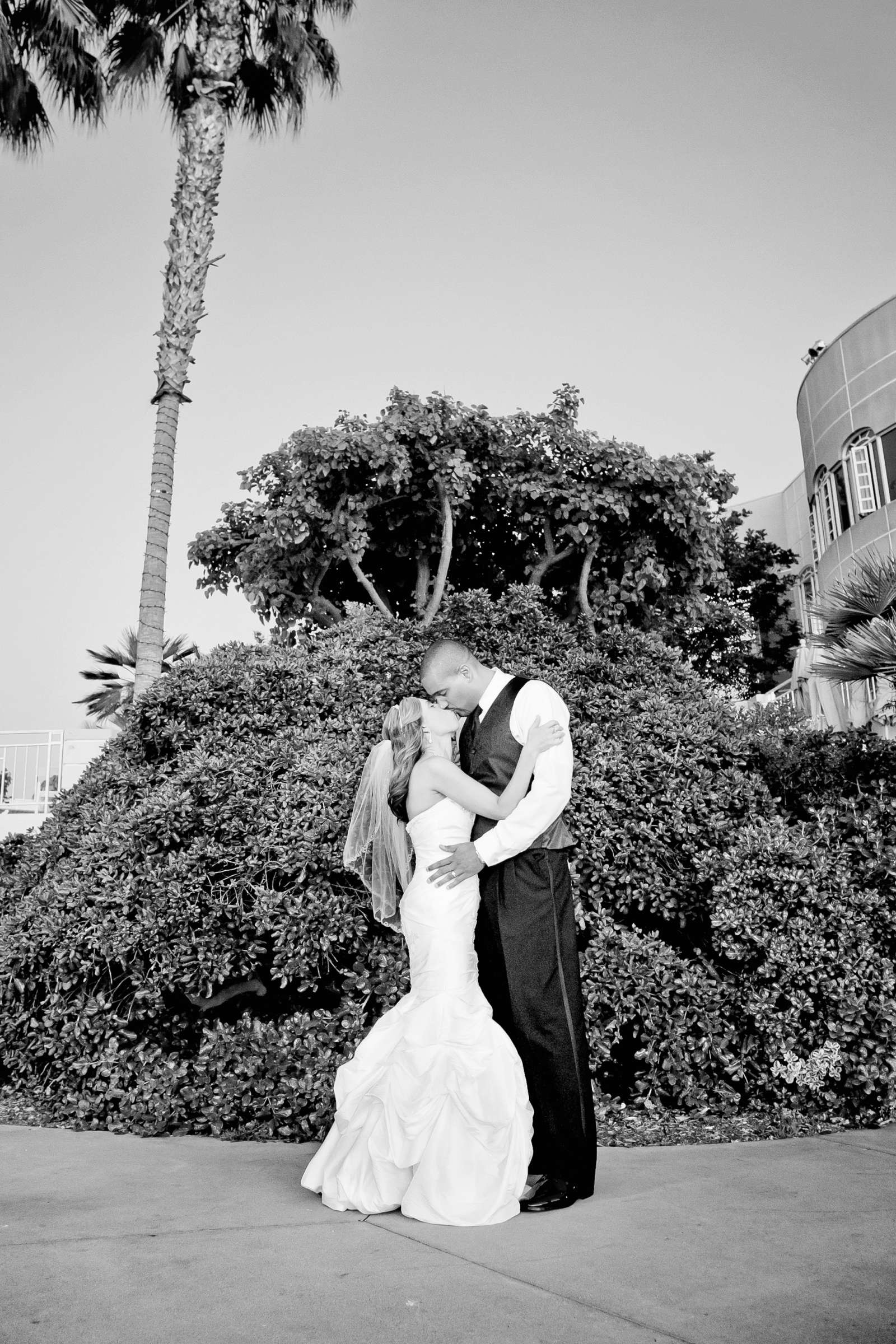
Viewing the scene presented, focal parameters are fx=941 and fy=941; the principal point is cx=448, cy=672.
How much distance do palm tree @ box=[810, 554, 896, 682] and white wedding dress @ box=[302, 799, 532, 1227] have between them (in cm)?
458

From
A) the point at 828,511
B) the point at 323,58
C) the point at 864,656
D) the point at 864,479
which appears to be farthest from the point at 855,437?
the point at 864,656

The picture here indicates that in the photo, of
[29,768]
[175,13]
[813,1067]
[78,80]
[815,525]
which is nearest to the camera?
[813,1067]

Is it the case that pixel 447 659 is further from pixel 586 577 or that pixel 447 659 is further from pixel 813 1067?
pixel 586 577

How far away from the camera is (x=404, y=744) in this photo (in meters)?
3.83

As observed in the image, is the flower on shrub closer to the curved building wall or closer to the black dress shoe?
the black dress shoe

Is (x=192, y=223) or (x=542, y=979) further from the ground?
(x=192, y=223)

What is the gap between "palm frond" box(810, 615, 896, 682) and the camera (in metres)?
6.95

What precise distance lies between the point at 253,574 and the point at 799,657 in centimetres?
1095

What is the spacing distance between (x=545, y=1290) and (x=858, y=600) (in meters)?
6.48

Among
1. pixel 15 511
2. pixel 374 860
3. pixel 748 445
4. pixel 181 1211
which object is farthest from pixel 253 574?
pixel 748 445

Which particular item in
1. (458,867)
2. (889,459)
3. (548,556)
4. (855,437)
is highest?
(855,437)

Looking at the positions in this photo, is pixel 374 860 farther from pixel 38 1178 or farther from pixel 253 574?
pixel 253 574

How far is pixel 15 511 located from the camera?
48.2ft

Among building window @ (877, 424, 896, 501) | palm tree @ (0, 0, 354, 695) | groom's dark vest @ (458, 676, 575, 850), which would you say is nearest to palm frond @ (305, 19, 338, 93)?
palm tree @ (0, 0, 354, 695)
